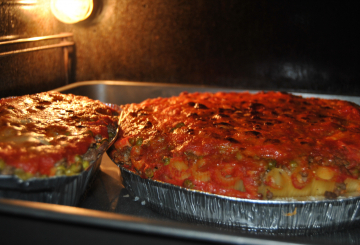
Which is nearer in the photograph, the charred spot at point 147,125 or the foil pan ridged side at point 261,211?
the foil pan ridged side at point 261,211

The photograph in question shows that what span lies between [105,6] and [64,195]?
6.74ft

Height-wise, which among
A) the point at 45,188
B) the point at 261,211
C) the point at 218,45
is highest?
the point at 218,45

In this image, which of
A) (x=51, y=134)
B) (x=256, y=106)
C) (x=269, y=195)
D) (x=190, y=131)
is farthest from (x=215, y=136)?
(x=51, y=134)

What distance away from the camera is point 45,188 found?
1.18 metres

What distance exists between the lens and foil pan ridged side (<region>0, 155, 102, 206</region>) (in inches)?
44.1

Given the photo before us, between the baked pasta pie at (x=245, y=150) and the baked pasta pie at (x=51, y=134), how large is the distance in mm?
161

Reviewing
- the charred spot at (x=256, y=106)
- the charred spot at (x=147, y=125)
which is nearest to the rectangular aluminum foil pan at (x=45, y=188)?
the charred spot at (x=147, y=125)

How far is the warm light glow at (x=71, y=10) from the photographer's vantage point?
2.39m

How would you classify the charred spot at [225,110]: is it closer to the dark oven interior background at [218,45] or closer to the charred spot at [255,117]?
the charred spot at [255,117]

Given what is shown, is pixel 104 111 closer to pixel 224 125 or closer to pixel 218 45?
pixel 224 125

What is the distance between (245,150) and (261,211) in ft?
0.90

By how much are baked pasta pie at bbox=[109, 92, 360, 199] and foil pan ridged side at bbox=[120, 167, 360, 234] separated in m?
0.04

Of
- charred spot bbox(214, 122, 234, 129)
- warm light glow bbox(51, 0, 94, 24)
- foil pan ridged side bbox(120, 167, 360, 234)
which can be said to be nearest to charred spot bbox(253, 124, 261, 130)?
charred spot bbox(214, 122, 234, 129)

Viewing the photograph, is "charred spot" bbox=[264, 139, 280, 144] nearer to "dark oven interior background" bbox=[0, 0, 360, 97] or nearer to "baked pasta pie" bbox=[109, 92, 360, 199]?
"baked pasta pie" bbox=[109, 92, 360, 199]
